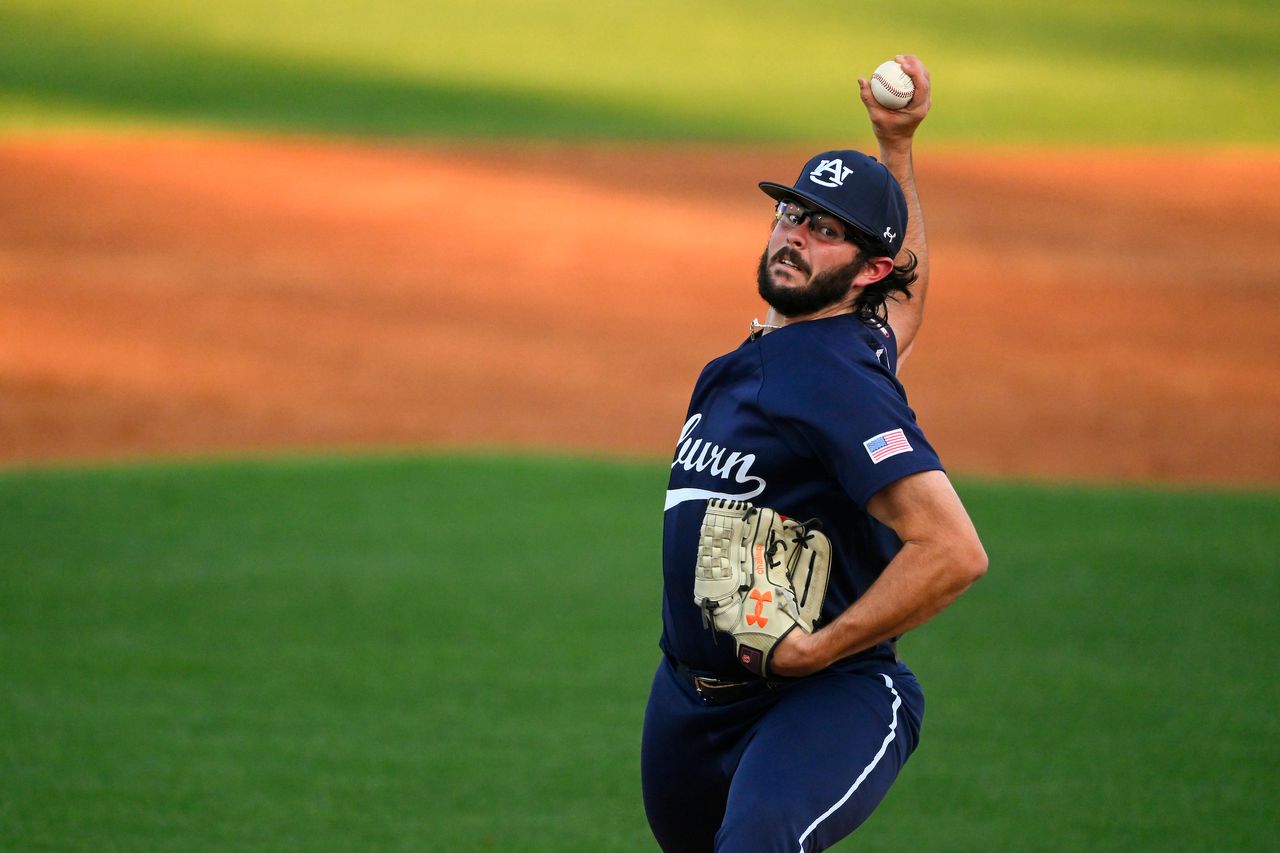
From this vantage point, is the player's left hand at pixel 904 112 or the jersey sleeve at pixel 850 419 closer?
the jersey sleeve at pixel 850 419

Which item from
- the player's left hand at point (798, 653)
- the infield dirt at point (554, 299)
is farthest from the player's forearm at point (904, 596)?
the infield dirt at point (554, 299)

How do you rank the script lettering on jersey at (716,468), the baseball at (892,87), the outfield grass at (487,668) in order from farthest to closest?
the outfield grass at (487,668)
the baseball at (892,87)
the script lettering on jersey at (716,468)

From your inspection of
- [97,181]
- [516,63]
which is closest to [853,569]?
[97,181]

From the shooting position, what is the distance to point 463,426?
41.7 ft

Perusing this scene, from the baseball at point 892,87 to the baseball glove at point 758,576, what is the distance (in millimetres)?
1331

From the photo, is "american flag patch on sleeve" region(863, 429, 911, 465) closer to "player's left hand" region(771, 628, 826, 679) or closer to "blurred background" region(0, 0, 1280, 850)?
"player's left hand" region(771, 628, 826, 679)

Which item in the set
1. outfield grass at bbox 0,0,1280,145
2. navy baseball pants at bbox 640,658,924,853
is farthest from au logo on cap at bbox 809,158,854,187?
outfield grass at bbox 0,0,1280,145

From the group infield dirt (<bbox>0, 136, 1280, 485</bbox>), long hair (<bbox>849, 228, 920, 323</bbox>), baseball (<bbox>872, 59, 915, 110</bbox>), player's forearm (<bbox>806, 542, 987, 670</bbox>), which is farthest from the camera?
infield dirt (<bbox>0, 136, 1280, 485</bbox>)

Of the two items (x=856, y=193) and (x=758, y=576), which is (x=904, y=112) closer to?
(x=856, y=193)

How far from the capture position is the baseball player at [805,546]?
10.4 ft

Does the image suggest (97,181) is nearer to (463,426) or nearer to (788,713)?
(463,426)

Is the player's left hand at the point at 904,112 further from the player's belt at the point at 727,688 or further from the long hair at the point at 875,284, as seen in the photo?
the player's belt at the point at 727,688

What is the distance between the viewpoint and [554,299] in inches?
672

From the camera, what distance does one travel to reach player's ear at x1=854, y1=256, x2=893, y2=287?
3.53 metres
